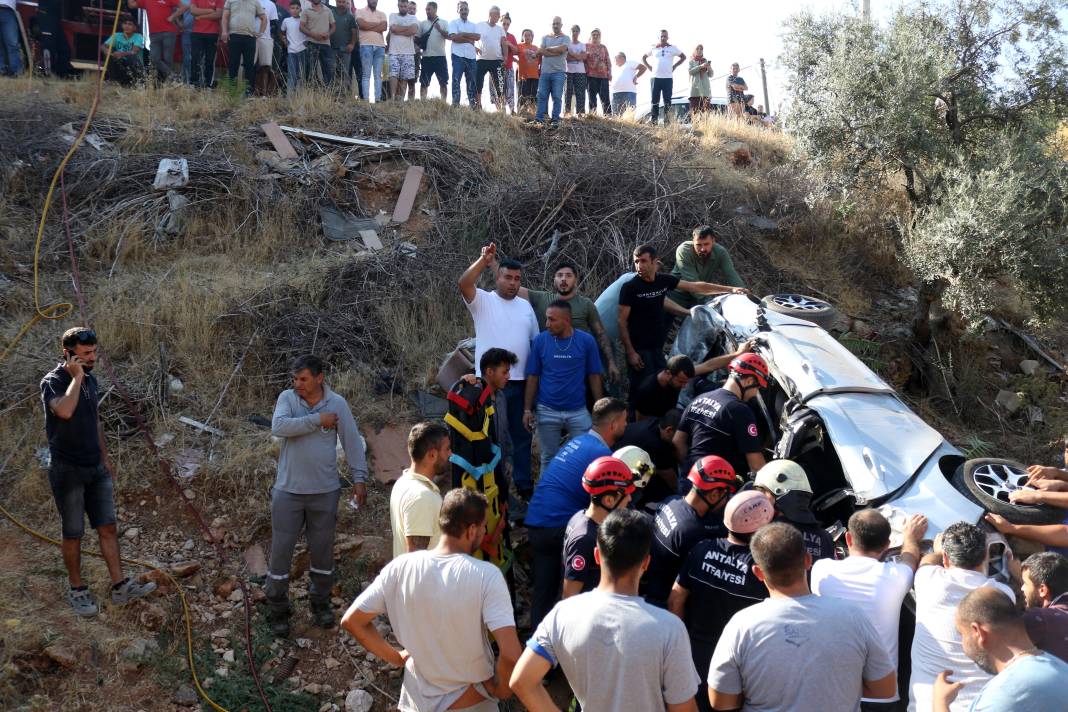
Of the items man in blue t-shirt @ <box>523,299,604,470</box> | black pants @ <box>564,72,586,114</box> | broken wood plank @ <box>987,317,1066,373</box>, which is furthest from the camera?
black pants @ <box>564,72,586,114</box>

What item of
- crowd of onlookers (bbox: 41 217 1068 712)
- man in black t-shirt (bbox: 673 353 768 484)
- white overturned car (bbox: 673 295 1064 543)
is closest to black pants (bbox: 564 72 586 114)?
crowd of onlookers (bbox: 41 217 1068 712)

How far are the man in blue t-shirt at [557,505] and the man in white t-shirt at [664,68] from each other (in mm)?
11780

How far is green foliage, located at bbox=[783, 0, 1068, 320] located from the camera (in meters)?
8.94

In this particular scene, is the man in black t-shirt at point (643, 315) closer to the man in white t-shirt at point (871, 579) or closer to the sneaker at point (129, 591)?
the man in white t-shirt at point (871, 579)

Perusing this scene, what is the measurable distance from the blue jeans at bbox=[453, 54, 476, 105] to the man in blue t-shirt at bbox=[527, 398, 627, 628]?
1026cm

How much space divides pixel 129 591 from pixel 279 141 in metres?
7.64

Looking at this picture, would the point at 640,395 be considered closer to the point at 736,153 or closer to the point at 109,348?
the point at 109,348

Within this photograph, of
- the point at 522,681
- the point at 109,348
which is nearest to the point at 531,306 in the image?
the point at 109,348

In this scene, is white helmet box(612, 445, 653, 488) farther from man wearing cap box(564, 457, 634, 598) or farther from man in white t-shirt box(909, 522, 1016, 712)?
man in white t-shirt box(909, 522, 1016, 712)

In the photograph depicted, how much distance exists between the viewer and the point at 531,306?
7.56m

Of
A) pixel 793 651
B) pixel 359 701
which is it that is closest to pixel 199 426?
pixel 359 701

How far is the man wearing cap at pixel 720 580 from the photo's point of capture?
3990 millimetres

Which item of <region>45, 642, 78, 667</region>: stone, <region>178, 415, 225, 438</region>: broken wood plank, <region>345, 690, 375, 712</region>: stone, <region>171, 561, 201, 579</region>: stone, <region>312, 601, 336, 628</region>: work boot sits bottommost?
<region>345, 690, 375, 712</region>: stone

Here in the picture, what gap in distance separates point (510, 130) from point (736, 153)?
3.54 meters
